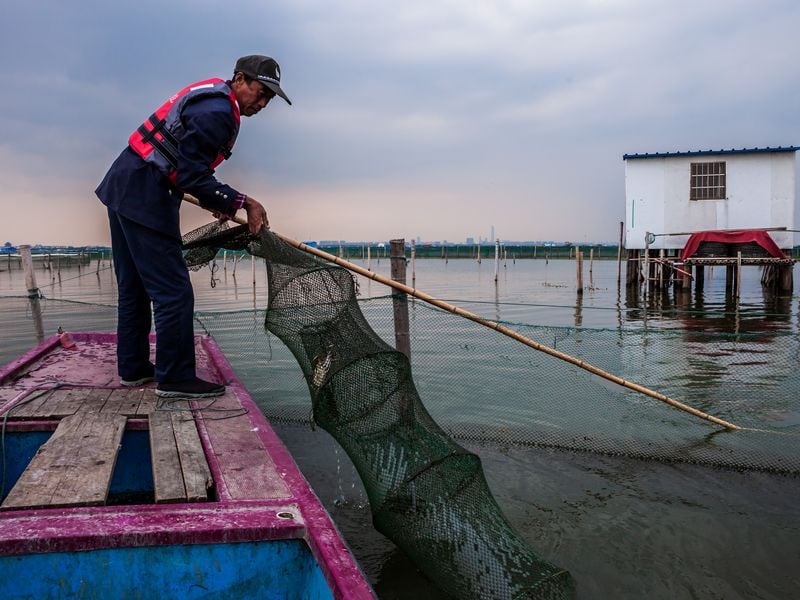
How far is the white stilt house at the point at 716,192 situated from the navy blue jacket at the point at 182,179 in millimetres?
21376

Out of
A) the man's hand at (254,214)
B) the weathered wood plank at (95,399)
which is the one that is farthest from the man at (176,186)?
the weathered wood plank at (95,399)

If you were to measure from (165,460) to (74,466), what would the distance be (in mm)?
364

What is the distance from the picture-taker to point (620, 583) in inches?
137

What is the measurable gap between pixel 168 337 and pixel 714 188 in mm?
24000

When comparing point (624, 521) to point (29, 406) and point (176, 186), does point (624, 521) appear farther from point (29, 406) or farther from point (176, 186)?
point (29, 406)

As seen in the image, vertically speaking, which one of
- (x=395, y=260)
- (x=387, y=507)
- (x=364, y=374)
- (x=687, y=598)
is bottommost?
(x=687, y=598)

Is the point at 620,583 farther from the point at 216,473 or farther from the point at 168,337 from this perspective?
the point at 168,337

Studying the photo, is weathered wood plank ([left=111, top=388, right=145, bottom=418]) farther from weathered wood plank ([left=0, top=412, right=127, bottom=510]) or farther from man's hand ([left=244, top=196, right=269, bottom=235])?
man's hand ([left=244, top=196, right=269, bottom=235])

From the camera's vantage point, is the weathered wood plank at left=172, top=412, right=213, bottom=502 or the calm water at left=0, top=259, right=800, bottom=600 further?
the calm water at left=0, top=259, right=800, bottom=600

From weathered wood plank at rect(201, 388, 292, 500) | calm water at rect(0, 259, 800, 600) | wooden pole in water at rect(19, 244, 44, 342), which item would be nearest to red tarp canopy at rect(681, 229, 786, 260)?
calm water at rect(0, 259, 800, 600)

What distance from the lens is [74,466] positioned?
103 inches

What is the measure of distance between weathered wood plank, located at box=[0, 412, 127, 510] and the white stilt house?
2218 centimetres

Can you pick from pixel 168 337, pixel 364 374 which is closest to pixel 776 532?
pixel 364 374

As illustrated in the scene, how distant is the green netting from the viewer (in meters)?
2.75
